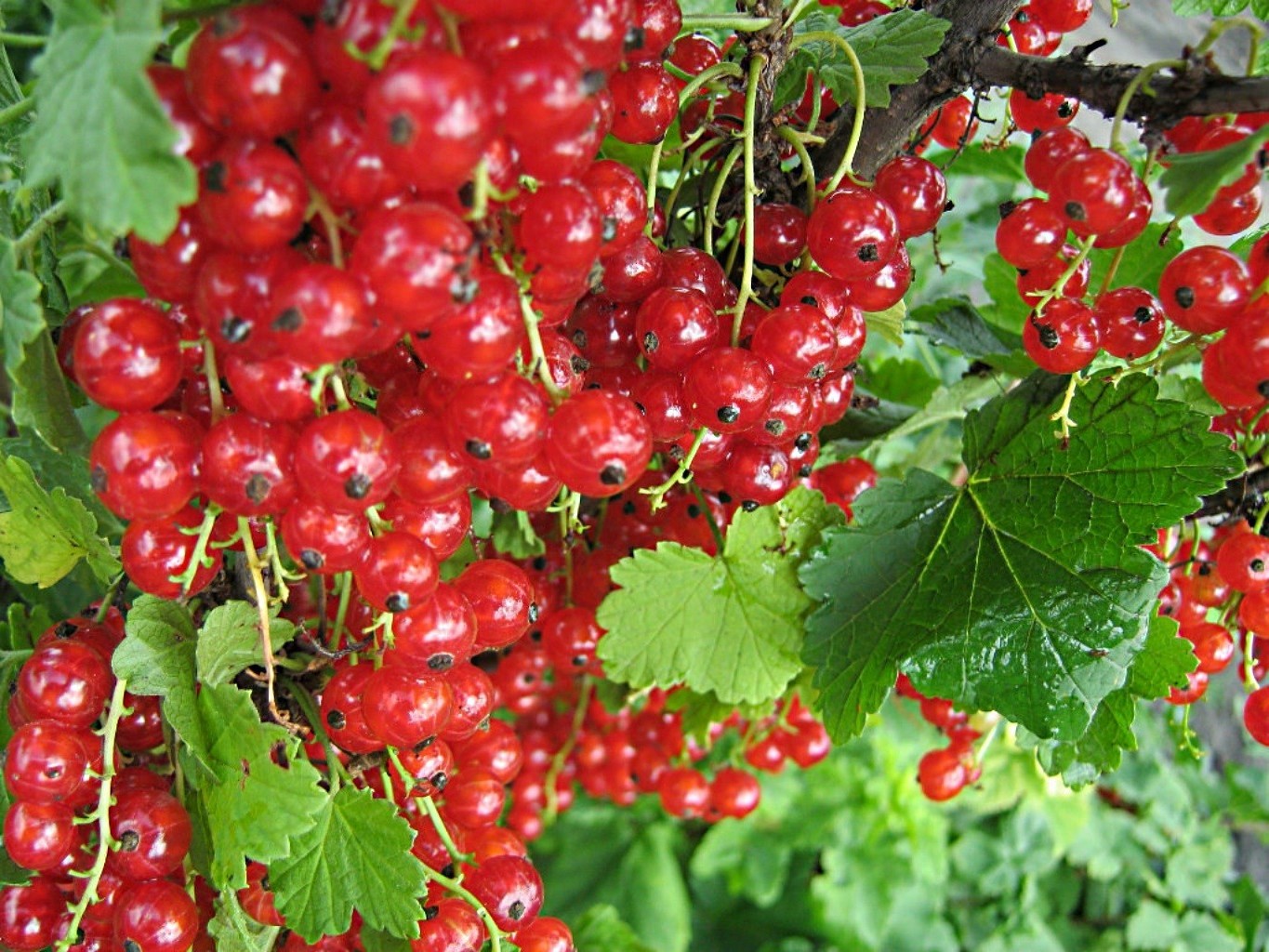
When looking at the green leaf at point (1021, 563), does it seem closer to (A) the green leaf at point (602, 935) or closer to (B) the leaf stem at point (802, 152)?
(B) the leaf stem at point (802, 152)

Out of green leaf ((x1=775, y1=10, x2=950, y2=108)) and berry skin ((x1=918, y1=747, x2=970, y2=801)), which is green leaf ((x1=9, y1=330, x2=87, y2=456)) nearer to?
green leaf ((x1=775, y1=10, x2=950, y2=108))

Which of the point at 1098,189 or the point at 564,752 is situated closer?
the point at 1098,189

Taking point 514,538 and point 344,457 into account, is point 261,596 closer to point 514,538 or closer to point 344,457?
point 344,457

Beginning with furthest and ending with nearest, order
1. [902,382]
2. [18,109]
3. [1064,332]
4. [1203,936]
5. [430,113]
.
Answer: [1203,936] → [902,382] → [1064,332] → [18,109] → [430,113]

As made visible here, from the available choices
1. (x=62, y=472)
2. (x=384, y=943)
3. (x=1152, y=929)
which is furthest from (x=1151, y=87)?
(x=1152, y=929)

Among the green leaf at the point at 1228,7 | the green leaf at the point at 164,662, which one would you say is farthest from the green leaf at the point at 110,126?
the green leaf at the point at 1228,7

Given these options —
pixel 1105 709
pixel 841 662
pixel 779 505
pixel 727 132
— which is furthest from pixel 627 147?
pixel 1105 709

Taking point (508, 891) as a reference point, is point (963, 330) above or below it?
above
